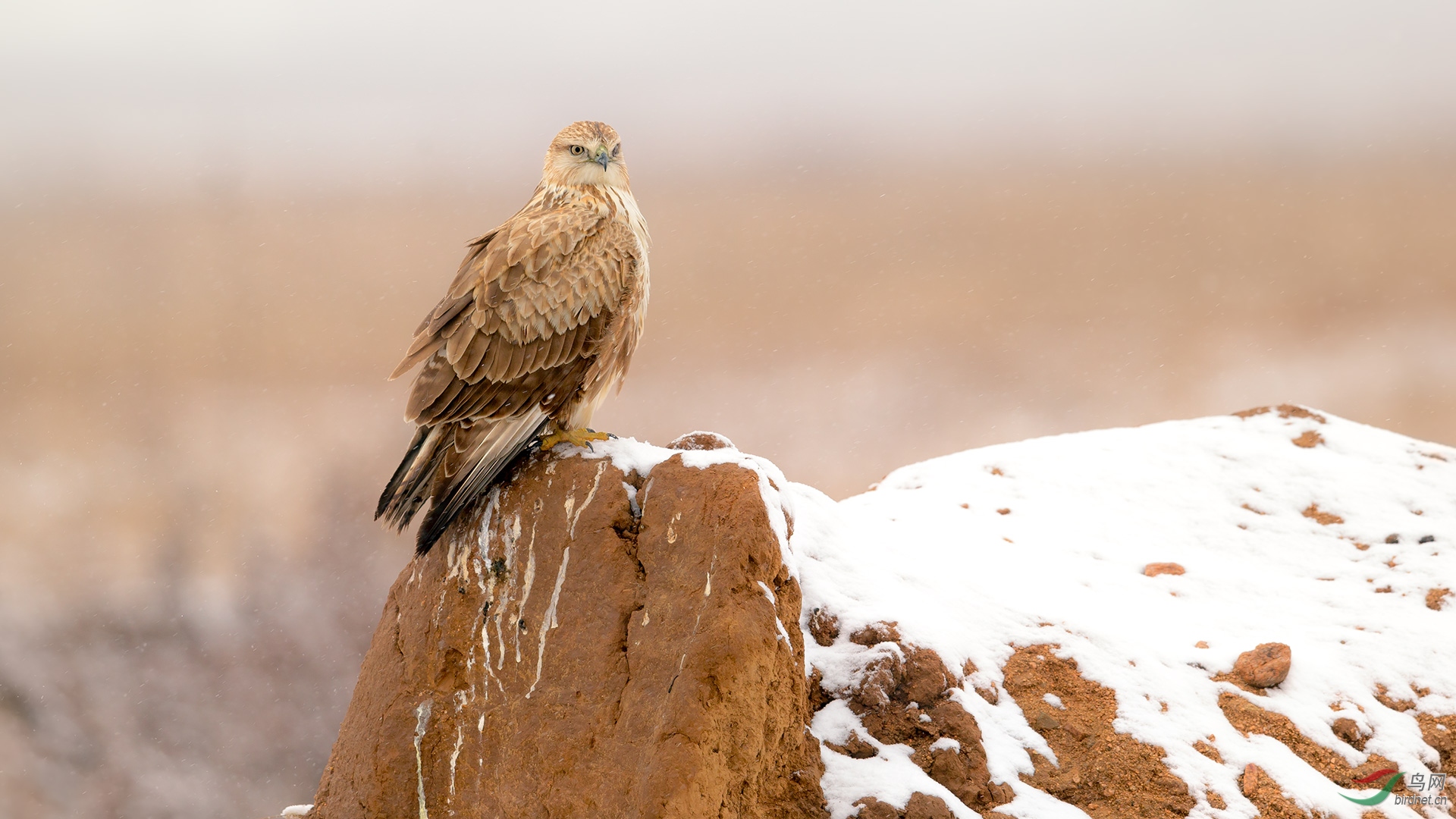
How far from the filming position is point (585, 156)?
5945mm

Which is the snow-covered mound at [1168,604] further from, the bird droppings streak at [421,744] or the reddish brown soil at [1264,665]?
the bird droppings streak at [421,744]

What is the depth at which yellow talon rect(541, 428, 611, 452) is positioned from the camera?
5645mm

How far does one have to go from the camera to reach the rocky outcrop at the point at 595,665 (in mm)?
4699

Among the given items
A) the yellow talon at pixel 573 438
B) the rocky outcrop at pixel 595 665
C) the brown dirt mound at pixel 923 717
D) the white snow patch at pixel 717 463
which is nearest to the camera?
the rocky outcrop at pixel 595 665

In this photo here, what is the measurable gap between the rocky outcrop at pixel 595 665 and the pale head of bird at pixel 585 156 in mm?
1692

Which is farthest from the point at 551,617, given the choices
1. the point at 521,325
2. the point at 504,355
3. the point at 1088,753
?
the point at 1088,753

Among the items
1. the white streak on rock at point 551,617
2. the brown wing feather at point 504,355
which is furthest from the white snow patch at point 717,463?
the white streak on rock at point 551,617

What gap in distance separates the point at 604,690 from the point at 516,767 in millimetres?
651

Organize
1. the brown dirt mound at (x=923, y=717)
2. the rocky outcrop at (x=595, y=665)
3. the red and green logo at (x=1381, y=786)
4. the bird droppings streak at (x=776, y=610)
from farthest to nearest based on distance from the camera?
the red and green logo at (x=1381, y=786) < the brown dirt mound at (x=923, y=717) < the bird droppings streak at (x=776, y=610) < the rocky outcrop at (x=595, y=665)

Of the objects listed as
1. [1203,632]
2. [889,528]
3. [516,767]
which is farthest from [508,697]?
[1203,632]

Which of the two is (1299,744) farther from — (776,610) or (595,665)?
(595,665)

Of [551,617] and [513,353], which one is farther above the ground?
[513,353]

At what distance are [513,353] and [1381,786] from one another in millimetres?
5613

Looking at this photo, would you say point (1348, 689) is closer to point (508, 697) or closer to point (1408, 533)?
point (1408, 533)
